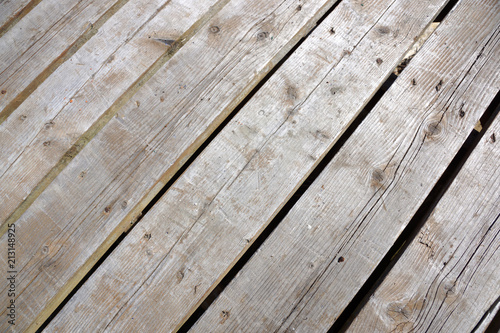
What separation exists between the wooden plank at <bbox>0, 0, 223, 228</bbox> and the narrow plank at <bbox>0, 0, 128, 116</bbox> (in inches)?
→ 2.7

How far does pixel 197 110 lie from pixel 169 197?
0.44m

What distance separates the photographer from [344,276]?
4.15ft

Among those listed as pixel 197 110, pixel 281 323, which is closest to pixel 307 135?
pixel 197 110

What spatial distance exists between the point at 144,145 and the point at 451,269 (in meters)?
1.44

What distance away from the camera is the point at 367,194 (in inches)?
52.5

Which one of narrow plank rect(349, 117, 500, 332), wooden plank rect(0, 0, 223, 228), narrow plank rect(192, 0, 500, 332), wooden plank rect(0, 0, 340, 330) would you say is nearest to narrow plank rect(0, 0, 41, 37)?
wooden plank rect(0, 0, 223, 228)

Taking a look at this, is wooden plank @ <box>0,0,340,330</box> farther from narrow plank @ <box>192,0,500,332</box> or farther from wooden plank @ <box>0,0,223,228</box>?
narrow plank @ <box>192,0,500,332</box>

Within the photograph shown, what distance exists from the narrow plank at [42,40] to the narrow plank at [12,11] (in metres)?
0.05

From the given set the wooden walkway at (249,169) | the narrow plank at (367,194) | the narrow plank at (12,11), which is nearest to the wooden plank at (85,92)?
the wooden walkway at (249,169)

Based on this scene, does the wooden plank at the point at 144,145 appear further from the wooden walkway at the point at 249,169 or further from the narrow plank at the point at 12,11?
the narrow plank at the point at 12,11

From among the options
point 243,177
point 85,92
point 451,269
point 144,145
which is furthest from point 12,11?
point 451,269

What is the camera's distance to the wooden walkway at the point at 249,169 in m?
1.27

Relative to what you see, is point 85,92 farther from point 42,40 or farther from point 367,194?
point 367,194

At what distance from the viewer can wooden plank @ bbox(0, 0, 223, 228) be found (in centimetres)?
147
